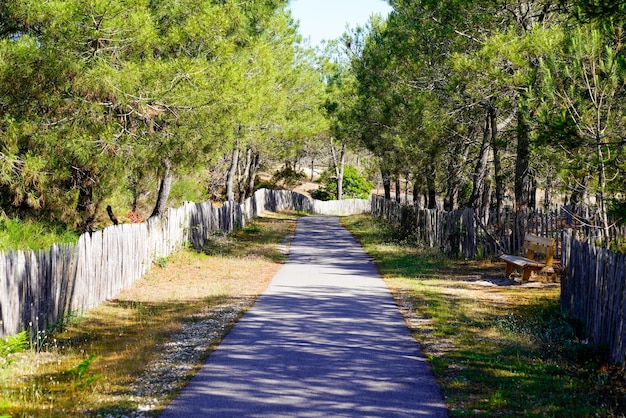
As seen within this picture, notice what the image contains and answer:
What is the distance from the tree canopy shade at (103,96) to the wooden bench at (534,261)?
7981 millimetres

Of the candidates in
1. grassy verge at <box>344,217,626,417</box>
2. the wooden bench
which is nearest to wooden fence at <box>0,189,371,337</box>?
grassy verge at <box>344,217,626,417</box>

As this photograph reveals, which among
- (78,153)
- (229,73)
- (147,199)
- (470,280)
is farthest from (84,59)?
(147,199)

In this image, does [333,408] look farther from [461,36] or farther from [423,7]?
[423,7]

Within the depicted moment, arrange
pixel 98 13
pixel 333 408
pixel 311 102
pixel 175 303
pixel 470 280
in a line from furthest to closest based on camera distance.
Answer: pixel 311 102 → pixel 470 280 → pixel 98 13 → pixel 175 303 → pixel 333 408

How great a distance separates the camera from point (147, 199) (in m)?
27.6

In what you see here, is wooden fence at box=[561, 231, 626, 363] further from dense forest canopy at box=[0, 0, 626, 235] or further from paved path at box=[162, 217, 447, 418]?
paved path at box=[162, 217, 447, 418]

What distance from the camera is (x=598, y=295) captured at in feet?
29.4

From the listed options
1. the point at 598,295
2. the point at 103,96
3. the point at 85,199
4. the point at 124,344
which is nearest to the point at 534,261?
the point at 598,295

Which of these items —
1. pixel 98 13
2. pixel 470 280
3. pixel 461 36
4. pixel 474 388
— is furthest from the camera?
pixel 461 36

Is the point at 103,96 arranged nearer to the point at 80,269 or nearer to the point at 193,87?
the point at 193,87

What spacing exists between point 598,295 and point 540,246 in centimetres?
734

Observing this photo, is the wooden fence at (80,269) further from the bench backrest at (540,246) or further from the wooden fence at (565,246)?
the bench backrest at (540,246)

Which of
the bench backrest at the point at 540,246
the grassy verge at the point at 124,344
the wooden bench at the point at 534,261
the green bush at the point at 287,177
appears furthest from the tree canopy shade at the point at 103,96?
the green bush at the point at 287,177

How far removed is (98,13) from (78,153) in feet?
10.2
